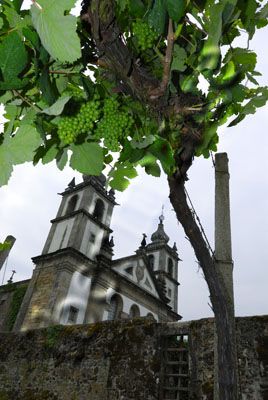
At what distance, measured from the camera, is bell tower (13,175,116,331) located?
762 inches

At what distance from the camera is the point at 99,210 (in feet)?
84.0

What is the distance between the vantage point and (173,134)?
6.16 feet

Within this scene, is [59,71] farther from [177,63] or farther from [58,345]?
[58,345]

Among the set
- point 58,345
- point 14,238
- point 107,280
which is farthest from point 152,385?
point 107,280

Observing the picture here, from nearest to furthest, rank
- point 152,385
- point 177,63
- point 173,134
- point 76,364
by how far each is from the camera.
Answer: point 177,63 → point 173,134 → point 152,385 → point 76,364

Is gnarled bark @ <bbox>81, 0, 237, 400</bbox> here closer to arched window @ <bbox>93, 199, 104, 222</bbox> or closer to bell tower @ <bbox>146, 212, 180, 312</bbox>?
arched window @ <bbox>93, 199, 104, 222</bbox>

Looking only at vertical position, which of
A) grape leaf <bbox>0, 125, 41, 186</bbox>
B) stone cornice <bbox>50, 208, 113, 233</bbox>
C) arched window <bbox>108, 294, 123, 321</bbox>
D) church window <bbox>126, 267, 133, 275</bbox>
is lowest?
grape leaf <bbox>0, 125, 41, 186</bbox>

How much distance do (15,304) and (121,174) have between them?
921 inches

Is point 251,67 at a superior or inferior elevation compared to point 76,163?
superior

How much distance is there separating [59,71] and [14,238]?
9.67 metres

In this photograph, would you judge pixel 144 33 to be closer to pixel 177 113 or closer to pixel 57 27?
pixel 177 113

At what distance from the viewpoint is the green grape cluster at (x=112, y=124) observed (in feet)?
5.45

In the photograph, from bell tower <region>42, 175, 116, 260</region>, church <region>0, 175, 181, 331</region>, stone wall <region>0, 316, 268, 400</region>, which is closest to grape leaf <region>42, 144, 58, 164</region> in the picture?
stone wall <region>0, 316, 268, 400</region>

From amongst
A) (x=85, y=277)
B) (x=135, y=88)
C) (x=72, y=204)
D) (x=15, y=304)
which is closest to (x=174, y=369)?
(x=135, y=88)
